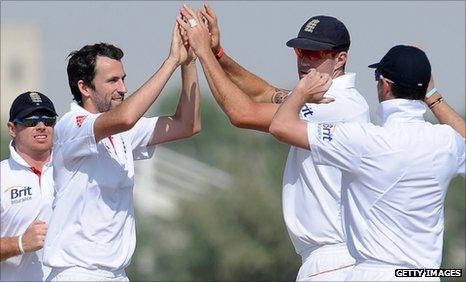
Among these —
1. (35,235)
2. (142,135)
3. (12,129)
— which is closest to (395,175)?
(142,135)

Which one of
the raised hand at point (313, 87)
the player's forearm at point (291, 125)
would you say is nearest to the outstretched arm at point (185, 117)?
the raised hand at point (313, 87)

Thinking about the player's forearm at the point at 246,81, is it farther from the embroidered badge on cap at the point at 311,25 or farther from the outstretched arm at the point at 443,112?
the outstretched arm at the point at 443,112

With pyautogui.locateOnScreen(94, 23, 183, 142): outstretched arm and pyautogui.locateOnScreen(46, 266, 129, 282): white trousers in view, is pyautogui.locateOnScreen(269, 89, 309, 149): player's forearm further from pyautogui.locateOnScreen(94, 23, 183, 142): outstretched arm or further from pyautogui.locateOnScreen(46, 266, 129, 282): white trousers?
pyautogui.locateOnScreen(46, 266, 129, 282): white trousers

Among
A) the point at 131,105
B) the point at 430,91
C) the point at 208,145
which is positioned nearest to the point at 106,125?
the point at 131,105

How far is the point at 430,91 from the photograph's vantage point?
Answer: 33.5 ft

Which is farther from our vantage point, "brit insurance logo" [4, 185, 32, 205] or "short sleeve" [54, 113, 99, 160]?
"brit insurance logo" [4, 185, 32, 205]

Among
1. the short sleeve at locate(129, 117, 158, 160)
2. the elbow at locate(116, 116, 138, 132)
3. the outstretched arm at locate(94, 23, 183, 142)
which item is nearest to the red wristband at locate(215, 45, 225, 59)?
the short sleeve at locate(129, 117, 158, 160)

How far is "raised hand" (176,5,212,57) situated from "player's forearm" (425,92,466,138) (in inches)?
70.3

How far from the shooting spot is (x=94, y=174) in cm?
1089

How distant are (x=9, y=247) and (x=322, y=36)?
342 centimetres

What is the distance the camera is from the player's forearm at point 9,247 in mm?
11867

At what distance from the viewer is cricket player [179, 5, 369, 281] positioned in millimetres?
10578

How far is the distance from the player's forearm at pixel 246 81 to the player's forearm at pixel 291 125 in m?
1.89

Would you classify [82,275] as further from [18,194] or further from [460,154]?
[460,154]
